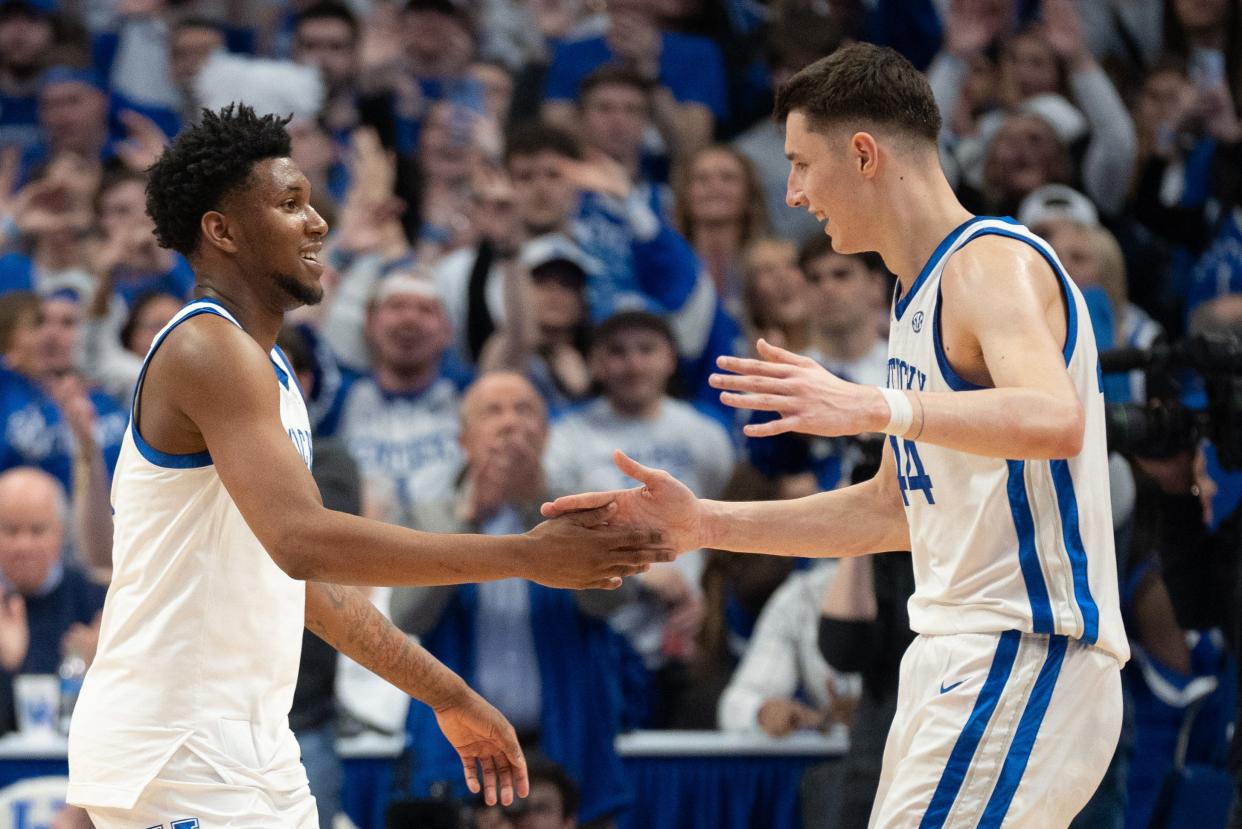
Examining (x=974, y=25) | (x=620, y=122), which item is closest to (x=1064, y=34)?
(x=974, y=25)

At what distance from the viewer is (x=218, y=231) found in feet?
10.8

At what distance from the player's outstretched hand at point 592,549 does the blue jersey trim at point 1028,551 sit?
75 cm

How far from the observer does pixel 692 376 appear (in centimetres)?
786

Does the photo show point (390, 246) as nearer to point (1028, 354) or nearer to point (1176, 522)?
point (1176, 522)

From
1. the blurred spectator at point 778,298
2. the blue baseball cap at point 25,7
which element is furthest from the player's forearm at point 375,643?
the blue baseball cap at point 25,7

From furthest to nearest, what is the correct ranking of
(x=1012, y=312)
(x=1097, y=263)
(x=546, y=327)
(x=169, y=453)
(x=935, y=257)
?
(x=546, y=327), (x=1097, y=263), (x=935, y=257), (x=169, y=453), (x=1012, y=312)

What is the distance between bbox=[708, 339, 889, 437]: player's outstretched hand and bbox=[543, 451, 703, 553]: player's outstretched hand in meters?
0.57

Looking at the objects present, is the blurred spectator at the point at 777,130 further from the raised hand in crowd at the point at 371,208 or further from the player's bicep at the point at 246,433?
the player's bicep at the point at 246,433

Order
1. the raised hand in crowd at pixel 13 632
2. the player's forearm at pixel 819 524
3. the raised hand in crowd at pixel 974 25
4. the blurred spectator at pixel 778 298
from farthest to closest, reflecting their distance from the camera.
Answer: the raised hand in crowd at pixel 974 25, the blurred spectator at pixel 778 298, the raised hand in crowd at pixel 13 632, the player's forearm at pixel 819 524

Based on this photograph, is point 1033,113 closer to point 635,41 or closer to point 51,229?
point 635,41

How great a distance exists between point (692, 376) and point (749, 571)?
1502 mm

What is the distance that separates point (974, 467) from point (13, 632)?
4.46 meters

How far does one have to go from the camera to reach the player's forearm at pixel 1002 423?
288 centimetres

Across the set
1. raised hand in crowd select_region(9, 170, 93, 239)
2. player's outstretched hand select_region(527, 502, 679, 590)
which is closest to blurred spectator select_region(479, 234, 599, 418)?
raised hand in crowd select_region(9, 170, 93, 239)
